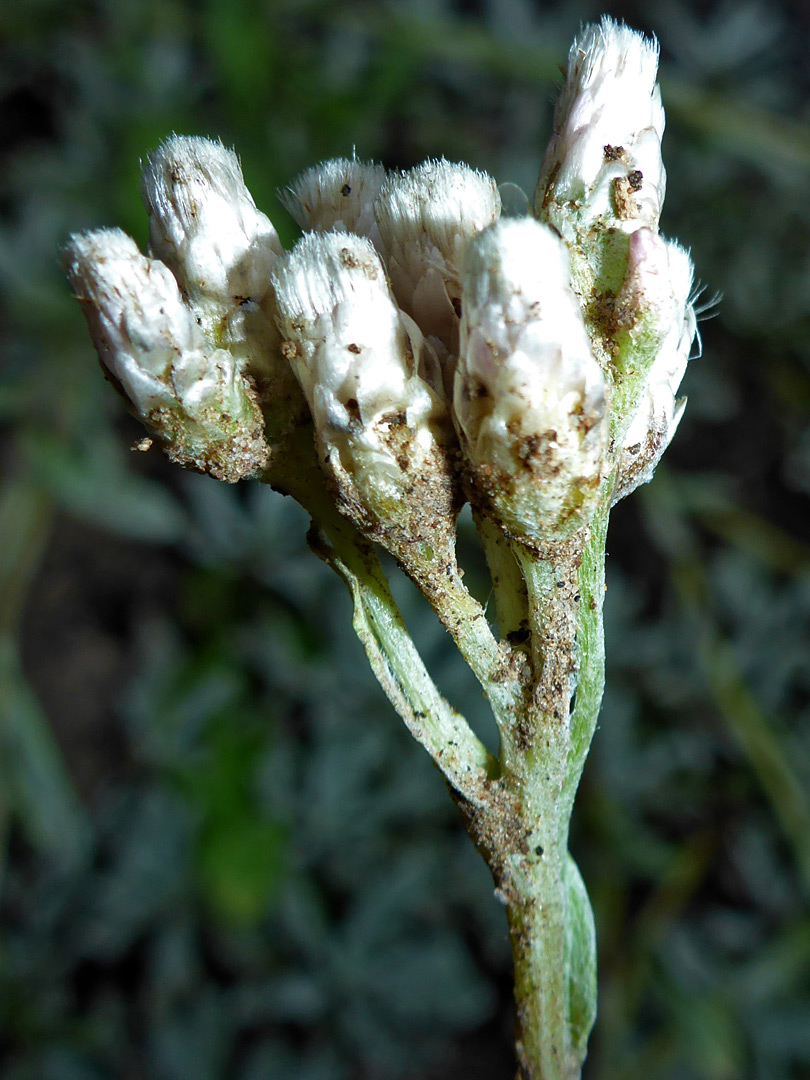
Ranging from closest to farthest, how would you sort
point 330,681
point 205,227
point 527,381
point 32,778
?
point 527,381 → point 205,227 → point 32,778 → point 330,681

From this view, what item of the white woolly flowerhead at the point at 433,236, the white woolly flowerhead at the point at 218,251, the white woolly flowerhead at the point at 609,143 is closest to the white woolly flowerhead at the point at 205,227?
the white woolly flowerhead at the point at 218,251

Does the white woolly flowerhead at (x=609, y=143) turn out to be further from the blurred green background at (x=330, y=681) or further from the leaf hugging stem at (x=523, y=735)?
the blurred green background at (x=330, y=681)

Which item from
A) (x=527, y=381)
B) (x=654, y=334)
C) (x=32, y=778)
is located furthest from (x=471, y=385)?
(x=32, y=778)

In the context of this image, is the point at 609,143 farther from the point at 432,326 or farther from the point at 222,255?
the point at 222,255

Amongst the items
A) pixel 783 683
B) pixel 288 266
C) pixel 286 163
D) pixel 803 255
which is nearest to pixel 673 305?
pixel 288 266

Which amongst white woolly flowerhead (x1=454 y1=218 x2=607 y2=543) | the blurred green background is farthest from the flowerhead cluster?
the blurred green background

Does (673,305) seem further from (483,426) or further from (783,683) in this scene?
(783,683)
